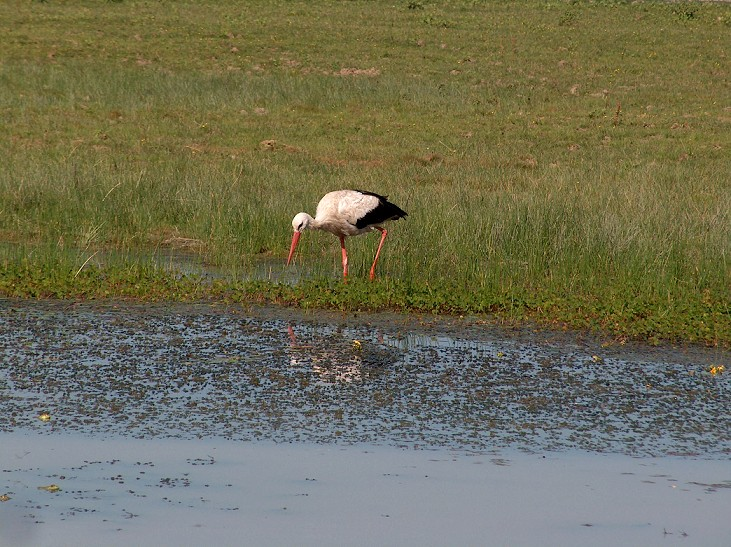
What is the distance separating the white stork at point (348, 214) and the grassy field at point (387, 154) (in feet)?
1.36

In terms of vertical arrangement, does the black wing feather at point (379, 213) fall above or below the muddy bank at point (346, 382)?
above

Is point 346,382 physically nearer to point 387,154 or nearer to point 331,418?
point 331,418

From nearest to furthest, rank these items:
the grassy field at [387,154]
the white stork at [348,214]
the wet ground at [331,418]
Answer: the wet ground at [331,418]
the grassy field at [387,154]
the white stork at [348,214]

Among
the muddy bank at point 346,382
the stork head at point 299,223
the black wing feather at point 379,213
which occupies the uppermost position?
the black wing feather at point 379,213

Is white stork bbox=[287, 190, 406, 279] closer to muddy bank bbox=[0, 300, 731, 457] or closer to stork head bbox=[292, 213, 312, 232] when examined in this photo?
stork head bbox=[292, 213, 312, 232]

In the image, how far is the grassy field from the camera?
464 inches

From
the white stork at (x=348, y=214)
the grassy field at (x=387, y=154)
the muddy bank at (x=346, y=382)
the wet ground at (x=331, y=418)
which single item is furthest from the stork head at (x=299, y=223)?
the wet ground at (x=331, y=418)

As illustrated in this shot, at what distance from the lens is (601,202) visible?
1417cm

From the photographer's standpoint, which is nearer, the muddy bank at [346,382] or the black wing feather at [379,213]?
the muddy bank at [346,382]

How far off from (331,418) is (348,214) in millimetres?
5342

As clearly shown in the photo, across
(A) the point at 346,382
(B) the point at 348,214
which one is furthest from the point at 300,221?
(A) the point at 346,382

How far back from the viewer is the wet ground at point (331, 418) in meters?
6.10

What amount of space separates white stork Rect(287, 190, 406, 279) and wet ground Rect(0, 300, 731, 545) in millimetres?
2032

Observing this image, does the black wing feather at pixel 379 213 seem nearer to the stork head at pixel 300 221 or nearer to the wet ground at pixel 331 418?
the stork head at pixel 300 221
